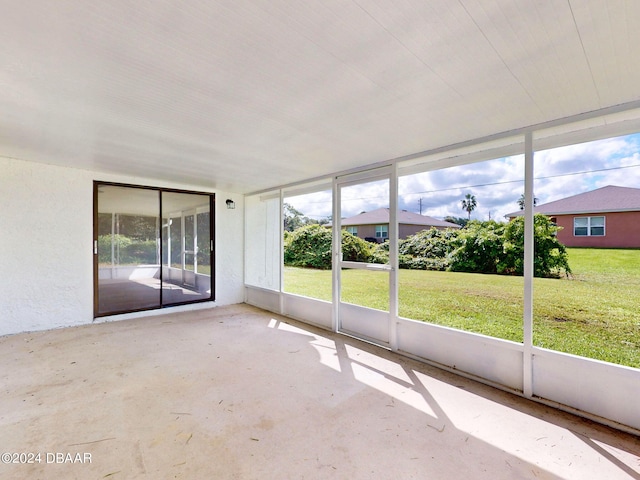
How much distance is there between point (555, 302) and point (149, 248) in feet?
22.1

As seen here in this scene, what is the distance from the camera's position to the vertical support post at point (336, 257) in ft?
14.5

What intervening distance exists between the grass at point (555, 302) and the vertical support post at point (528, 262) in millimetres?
847

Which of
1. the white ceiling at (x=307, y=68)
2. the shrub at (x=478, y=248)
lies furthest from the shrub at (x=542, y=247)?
→ the white ceiling at (x=307, y=68)

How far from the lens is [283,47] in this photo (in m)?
1.61

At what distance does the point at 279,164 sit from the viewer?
159 inches

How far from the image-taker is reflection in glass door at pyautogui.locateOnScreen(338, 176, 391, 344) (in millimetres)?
3924

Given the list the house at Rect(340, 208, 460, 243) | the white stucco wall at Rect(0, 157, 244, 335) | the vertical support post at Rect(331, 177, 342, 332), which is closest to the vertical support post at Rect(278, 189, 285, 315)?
the vertical support post at Rect(331, 177, 342, 332)

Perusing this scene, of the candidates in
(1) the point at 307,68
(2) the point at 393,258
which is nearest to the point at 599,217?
(2) the point at 393,258

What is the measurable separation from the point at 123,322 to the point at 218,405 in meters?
3.37

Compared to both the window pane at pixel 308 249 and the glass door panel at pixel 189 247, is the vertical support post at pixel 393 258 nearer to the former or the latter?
the window pane at pixel 308 249

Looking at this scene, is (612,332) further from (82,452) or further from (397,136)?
(82,452)

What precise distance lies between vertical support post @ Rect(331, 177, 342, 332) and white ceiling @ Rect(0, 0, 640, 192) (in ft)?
4.63

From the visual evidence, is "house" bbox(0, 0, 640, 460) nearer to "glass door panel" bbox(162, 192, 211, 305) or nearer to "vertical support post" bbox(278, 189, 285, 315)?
"vertical support post" bbox(278, 189, 285, 315)

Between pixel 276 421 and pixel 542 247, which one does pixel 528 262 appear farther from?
pixel 276 421
